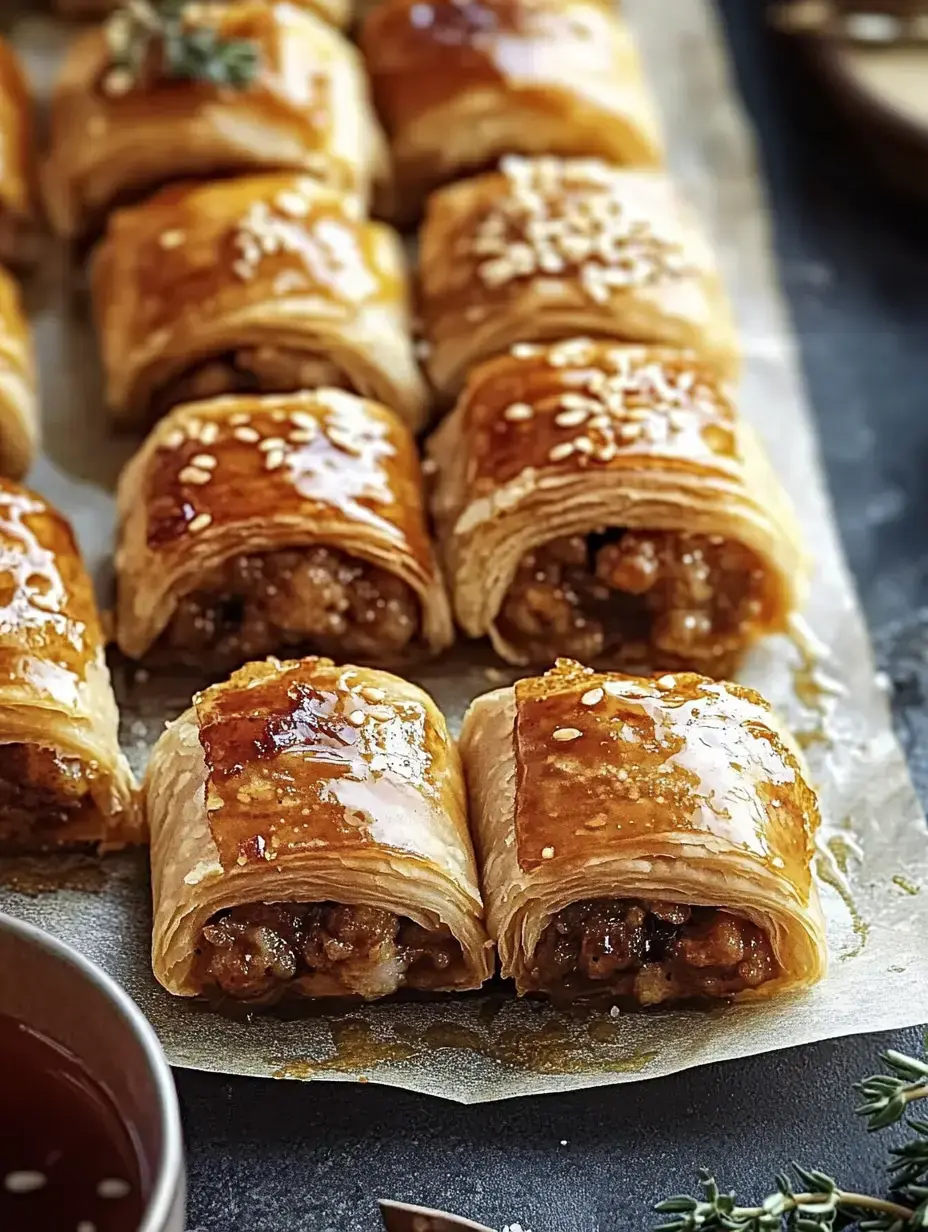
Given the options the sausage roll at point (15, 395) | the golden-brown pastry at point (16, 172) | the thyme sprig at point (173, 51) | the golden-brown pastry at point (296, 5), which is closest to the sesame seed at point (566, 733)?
the sausage roll at point (15, 395)

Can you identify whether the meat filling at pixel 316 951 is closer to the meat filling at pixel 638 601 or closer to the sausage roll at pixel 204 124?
the meat filling at pixel 638 601

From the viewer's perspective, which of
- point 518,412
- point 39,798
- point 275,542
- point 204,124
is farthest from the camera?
point 204,124

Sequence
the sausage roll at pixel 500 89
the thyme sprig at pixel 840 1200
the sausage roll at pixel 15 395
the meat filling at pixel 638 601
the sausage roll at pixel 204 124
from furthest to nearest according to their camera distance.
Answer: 1. the sausage roll at pixel 500 89
2. the sausage roll at pixel 204 124
3. the sausage roll at pixel 15 395
4. the meat filling at pixel 638 601
5. the thyme sprig at pixel 840 1200

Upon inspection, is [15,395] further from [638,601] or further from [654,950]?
[654,950]

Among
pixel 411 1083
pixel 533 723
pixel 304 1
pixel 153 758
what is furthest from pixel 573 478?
pixel 304 1

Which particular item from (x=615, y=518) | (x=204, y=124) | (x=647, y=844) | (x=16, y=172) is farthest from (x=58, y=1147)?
(x=16, y=172)

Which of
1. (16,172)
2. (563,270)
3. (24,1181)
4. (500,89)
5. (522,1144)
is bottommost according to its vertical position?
(522,1144)
